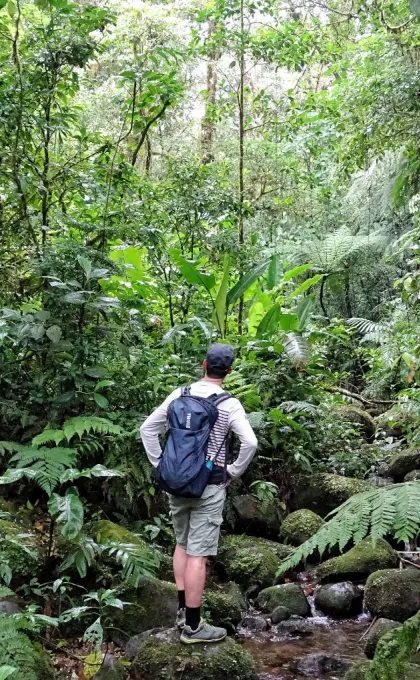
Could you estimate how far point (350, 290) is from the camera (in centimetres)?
1401

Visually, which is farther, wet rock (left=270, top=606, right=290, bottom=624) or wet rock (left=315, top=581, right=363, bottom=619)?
wet rock (left=315, top=581, right=363, bottom=619)

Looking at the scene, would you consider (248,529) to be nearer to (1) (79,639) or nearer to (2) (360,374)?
(1) (79,639)

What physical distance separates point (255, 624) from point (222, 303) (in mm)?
3285

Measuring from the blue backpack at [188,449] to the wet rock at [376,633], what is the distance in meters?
1.51

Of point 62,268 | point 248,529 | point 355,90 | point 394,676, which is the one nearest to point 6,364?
point 62,268

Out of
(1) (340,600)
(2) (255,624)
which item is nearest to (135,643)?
(2) (255,624)

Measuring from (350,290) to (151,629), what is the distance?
11600 millimetres

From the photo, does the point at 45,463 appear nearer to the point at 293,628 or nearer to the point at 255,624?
the point at 255,624

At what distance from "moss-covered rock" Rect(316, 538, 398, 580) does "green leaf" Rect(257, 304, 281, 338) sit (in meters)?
2.63

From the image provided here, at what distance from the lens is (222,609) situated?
3.85m

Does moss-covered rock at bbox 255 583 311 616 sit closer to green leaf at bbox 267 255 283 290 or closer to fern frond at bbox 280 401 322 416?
fern frond at bbox 280 401 322 416

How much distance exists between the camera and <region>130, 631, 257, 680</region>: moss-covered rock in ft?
9.62

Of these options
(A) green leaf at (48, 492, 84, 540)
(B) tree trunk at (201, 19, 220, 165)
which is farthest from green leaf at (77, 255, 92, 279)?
(B) tree trunk at (201, 19, 220, 165)

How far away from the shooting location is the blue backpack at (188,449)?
2.97 meters
